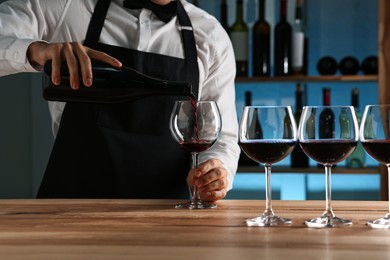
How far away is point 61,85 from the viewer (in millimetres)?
1637

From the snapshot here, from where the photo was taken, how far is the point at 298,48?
125 inches

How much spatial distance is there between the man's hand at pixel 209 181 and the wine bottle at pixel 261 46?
64.2 inches

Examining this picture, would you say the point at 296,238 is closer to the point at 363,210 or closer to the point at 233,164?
the point at 363,210

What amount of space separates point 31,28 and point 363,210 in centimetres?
121

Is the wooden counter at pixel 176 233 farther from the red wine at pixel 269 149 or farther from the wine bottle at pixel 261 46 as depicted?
the wine bottle at pixel 261 46

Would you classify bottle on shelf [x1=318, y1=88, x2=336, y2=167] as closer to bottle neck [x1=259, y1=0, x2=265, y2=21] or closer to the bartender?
the bartender

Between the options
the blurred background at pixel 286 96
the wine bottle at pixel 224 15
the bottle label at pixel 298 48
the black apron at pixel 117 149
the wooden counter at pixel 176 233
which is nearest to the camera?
the wooden counter at pixel 176 233

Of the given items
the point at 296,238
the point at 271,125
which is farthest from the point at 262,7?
the point at 296,238

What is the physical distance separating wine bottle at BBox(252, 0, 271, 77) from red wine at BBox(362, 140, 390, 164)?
200cm

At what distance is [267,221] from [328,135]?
20 centimetres

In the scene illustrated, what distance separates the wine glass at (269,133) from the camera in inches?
52.1

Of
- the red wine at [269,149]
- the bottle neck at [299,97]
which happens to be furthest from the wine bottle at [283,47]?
the red wine at [269,149]

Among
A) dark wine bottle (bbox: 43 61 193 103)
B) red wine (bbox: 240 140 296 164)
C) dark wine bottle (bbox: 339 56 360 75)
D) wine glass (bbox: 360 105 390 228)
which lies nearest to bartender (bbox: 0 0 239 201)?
dark wine bottle (bbox: 43 61 193 103)

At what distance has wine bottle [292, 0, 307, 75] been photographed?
317 cm
